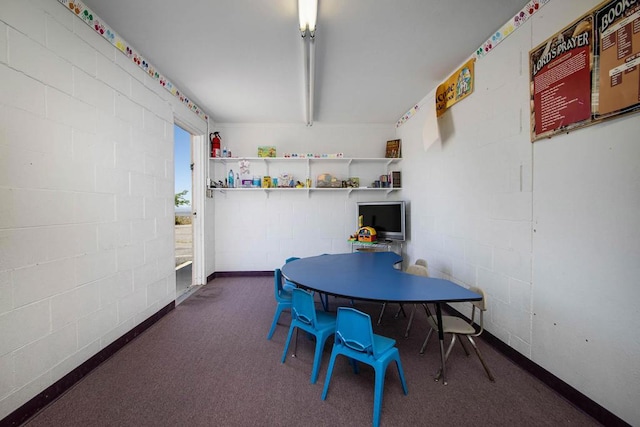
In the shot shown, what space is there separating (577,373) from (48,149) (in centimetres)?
381

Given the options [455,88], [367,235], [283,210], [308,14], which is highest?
[308,14]

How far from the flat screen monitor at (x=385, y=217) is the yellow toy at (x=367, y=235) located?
18 cm

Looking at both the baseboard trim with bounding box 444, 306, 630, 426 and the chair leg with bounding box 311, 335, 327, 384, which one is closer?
the baseboard trim with bounding box 444, 306, 630, 426

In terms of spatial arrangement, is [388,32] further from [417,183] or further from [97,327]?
[97,327]

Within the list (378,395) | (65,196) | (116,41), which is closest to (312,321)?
(378,395)

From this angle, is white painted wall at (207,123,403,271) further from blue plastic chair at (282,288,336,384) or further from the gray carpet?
blue plastic chair at (282,288,336,384)

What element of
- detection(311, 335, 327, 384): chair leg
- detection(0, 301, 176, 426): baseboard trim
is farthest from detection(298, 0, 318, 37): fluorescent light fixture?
detection(0, 301, 176, 426): baseboard trim

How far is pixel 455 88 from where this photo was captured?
2793mm

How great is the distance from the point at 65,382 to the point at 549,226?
365 cm

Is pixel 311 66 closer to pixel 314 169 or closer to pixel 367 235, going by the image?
pixel 314 169

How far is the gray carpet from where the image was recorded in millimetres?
1508

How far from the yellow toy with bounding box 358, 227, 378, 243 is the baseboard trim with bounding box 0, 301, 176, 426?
10.1 feet

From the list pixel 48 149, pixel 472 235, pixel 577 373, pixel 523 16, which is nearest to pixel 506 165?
pixel 472 235

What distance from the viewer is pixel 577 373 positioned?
1595mm
